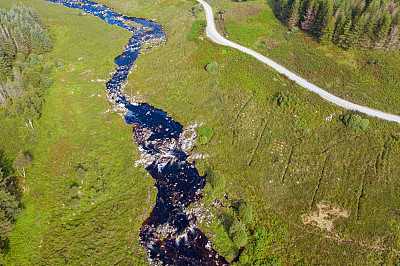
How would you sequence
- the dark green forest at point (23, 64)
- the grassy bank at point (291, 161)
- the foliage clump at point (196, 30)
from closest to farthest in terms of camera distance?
the grassy bank at point (291, 161), the dark green forest at point (23, 64), the foliage clump at point (196, 30)

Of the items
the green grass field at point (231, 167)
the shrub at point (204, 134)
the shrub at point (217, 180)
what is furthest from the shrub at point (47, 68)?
the shrub at point (217, 180)

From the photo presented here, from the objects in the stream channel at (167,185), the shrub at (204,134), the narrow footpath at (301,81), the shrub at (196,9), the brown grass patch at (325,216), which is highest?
the shrub at (196,9)

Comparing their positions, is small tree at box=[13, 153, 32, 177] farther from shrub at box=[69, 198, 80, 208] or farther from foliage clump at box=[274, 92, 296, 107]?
foliage clump at box=[274, 92, 296, 107]

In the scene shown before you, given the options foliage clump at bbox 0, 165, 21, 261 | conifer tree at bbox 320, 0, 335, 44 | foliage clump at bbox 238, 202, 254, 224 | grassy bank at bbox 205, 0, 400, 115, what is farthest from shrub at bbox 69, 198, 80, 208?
conifer tree at bbox 320, 0, 335, 44

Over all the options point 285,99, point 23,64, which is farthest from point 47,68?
point 285,99

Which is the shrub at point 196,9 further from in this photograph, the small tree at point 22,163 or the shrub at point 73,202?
the shrub at point 73,202

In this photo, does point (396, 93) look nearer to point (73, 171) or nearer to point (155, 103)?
point (155, 103)

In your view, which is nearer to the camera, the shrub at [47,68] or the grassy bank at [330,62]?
the grassy bank at [330,62]
